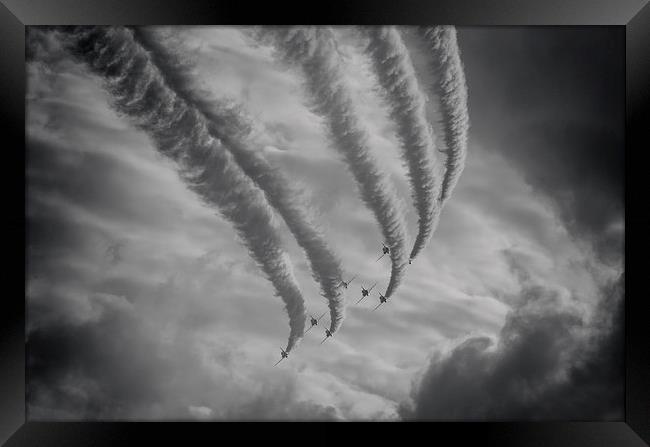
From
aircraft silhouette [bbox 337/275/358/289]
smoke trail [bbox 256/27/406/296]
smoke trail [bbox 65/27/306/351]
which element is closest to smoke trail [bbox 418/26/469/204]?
smoke trail [bbox 256/27/406/296]

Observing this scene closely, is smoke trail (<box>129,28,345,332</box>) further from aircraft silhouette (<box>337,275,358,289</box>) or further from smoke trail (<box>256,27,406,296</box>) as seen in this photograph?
smoke trail (<box>256,27,406,296</box>)

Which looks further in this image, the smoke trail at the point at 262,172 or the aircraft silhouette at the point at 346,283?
the aircraft silhouette at the point at 346,283

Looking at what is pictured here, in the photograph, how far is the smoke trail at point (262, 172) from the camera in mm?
5121

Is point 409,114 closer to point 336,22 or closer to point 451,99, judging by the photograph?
point 451,99

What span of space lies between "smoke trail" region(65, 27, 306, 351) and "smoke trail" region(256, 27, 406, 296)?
1.00 m

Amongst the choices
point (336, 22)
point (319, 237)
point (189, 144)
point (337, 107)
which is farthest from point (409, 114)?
point (189, 144)

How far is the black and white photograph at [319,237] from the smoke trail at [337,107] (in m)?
0.02

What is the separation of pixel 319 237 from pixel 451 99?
1956mm

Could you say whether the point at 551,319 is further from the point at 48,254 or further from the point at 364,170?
the point at 48,254

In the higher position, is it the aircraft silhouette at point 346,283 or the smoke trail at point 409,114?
the smoke trail at point 409,114

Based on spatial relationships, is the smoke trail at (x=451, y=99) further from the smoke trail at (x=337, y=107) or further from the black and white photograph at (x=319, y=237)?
the smoke trail at (x=337, y=107)

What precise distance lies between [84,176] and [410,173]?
3.34 m

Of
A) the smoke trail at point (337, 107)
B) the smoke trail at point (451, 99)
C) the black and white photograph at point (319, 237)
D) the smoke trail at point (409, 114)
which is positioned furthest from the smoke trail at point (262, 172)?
the smoke trail at point (451, 99)

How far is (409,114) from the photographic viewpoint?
5.22m
